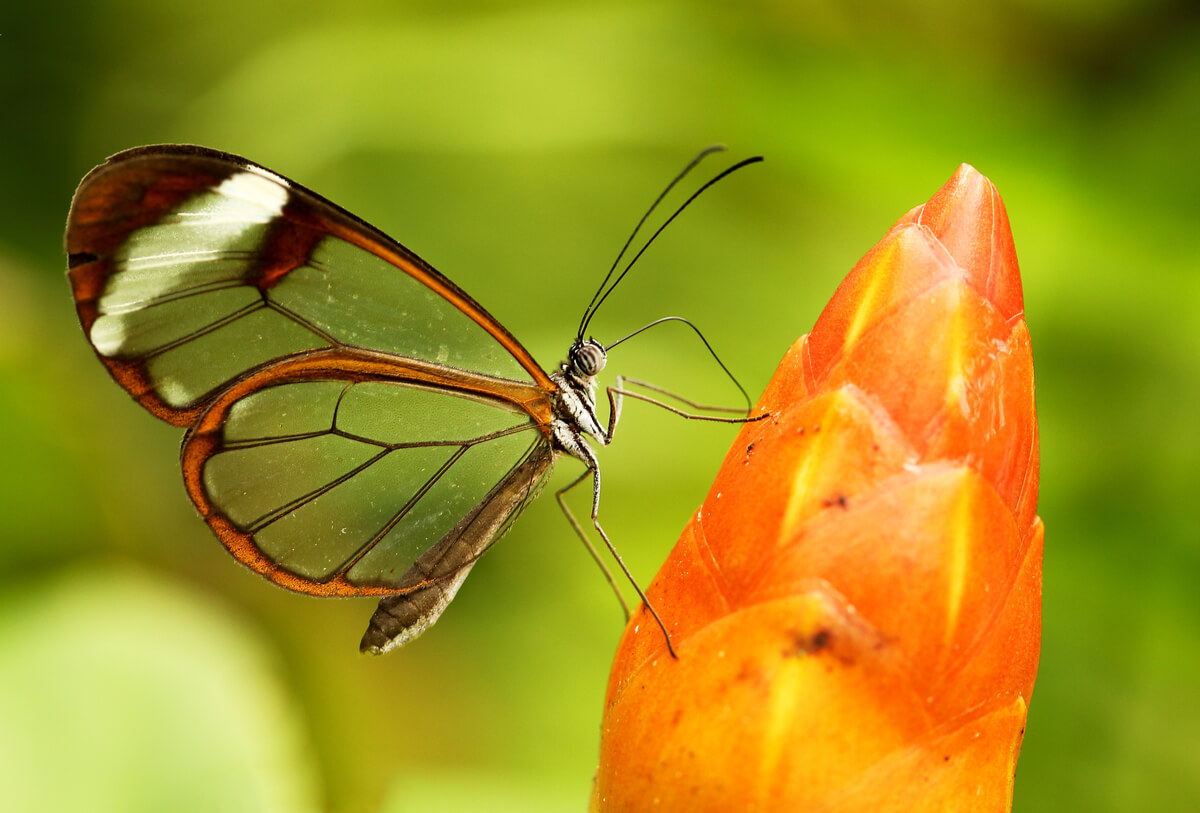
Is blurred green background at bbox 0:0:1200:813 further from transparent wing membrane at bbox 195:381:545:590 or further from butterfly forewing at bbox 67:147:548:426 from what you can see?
butterfly forewing at bbox 67:147:548:426

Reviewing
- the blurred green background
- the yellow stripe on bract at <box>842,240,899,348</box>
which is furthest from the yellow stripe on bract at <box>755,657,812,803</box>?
the blurred green background

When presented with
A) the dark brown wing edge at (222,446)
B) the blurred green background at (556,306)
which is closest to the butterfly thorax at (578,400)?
the dark brown wing edge at (222,446)

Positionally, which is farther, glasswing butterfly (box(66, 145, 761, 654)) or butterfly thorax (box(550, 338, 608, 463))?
butterfly thorax (box(550, 338, 608, 463))

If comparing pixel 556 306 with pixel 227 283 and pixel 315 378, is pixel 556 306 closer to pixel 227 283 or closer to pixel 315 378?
pixel 315 378

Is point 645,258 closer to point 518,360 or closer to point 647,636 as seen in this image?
point 518,360

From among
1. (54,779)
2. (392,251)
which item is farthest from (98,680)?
(392,251)

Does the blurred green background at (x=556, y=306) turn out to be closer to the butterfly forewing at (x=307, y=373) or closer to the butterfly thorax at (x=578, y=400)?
the butterfly forewing at (x=307, y=373)

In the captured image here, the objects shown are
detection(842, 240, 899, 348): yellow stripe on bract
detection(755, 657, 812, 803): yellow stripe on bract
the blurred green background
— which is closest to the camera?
detection(755, 657, 812, 803): yellow stripe on bract
